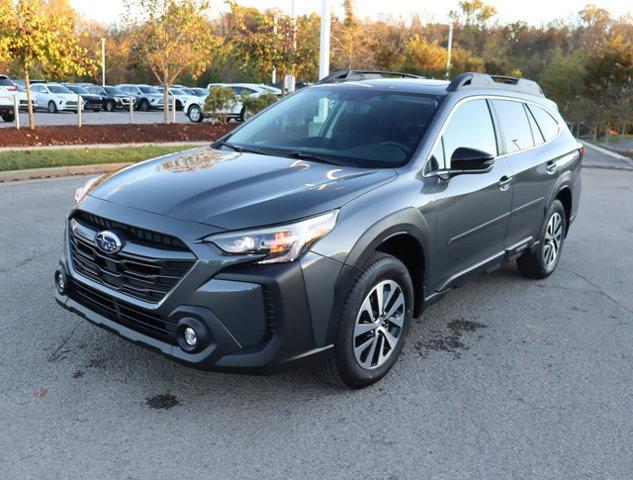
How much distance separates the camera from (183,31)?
1942 cm

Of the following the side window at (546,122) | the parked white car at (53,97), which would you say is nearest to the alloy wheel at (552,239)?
the side window at (546,122)

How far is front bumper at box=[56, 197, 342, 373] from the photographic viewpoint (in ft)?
10.1

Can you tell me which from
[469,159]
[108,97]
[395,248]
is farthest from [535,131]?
[108,97]

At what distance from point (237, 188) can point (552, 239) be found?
3.72 metres

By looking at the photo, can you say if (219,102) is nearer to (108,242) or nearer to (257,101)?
(257,101)

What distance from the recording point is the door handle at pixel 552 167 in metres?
5.62

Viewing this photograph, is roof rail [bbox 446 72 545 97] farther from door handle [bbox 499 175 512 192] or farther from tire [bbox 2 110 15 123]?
tire [bbox 2 110 15 123]

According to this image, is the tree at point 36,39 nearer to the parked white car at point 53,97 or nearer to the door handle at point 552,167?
the door handle at point 552,167

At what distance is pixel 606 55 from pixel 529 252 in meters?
23.7

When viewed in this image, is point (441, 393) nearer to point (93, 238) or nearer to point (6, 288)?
point (93, 238)

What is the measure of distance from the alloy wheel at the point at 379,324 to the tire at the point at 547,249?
2.39m

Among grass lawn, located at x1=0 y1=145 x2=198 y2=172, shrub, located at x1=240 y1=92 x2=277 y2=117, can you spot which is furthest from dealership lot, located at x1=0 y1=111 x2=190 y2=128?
grass lawn, located at x1=0 y1=145 x2=198 y2=172

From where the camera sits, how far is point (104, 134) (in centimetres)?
1606

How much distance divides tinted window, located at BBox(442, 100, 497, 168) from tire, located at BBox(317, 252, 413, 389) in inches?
38.3
